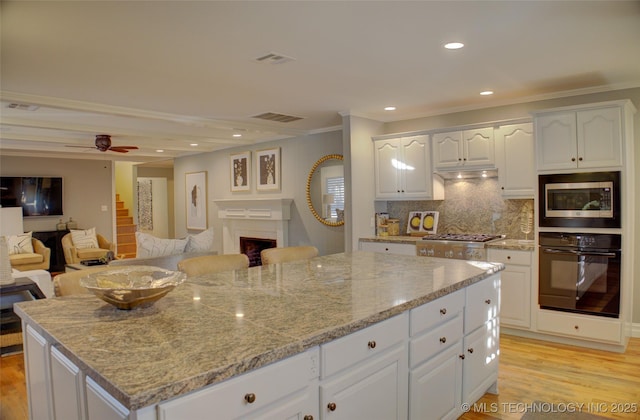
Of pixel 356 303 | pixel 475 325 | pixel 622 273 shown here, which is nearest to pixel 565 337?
pixel 622 273

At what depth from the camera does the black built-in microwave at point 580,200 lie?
3.65m

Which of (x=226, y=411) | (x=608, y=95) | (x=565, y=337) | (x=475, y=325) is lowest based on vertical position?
(x=565, y=337)

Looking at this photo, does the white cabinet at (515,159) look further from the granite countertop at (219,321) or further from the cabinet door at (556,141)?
the granite countertop at (219,321)

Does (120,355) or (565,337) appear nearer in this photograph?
(120,355)

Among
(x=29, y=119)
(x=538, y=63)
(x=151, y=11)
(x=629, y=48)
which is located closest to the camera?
(x=151, y=11)

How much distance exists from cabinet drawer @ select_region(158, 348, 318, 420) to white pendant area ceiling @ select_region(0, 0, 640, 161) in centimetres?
186

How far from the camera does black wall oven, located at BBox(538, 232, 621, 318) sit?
3689mm

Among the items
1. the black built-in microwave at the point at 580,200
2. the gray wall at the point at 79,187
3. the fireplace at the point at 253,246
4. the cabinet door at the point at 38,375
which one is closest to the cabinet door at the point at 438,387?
the cabinet door at the point at 38,375

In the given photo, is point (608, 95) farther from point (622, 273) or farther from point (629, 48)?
point (622, 273)

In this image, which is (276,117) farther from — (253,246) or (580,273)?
(580,273)

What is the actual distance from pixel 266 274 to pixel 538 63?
2721 mm

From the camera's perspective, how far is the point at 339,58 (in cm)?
323

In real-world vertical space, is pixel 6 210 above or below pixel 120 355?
above

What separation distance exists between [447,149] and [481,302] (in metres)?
2.48
